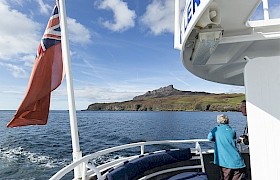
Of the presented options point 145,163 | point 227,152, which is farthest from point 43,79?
point 227,152

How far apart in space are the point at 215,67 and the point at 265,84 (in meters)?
1.18

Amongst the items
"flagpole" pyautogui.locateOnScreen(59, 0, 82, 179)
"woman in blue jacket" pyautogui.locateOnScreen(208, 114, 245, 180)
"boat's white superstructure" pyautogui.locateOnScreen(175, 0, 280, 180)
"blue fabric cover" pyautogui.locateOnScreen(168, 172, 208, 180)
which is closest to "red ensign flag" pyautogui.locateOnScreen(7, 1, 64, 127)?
"flagpole" pyautogui.locateOnScreen(59, 0, 82, 179)

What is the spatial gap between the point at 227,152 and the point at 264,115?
1127 millimetres

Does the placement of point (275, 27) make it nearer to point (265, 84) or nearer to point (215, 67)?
point (265, 84)

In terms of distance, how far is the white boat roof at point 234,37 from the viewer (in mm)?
1952

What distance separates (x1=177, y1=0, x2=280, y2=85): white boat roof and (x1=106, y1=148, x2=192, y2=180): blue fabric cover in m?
1.58

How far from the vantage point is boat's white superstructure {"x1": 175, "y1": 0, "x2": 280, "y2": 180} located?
204 cm

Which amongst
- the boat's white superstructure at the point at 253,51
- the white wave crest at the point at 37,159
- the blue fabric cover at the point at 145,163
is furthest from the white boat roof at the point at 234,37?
the white wave crest at the point at 37,159

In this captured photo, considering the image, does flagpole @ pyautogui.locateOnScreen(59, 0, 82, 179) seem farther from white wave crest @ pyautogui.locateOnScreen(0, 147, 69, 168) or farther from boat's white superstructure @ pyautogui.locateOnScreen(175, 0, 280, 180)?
white wave crest @ pyautogui.locateOnScreen(0, 147, 69, 168)

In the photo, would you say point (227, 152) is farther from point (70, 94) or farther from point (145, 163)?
point (70, 94)

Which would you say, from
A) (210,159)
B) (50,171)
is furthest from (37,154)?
(210,159)

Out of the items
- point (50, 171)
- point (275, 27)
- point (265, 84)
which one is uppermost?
point (275, 27)

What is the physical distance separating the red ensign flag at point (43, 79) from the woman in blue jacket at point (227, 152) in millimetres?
2387

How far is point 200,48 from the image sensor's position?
234cm
